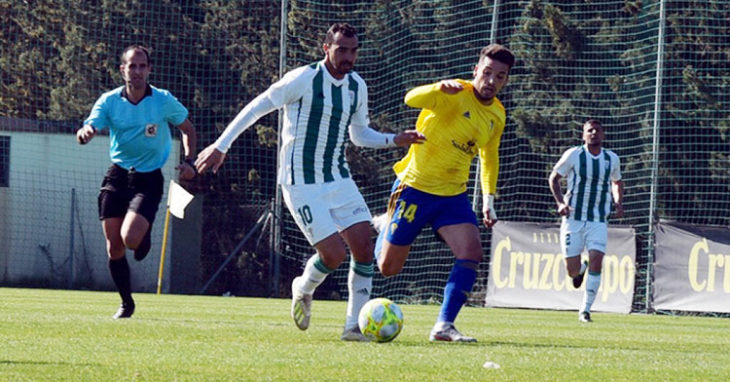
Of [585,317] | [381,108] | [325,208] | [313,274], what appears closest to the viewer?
[325,208]

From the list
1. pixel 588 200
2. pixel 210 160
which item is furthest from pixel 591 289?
pixel 210 160

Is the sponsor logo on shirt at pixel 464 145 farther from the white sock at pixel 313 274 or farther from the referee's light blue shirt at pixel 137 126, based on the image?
the referee's light blue shirt at pixel 137 126

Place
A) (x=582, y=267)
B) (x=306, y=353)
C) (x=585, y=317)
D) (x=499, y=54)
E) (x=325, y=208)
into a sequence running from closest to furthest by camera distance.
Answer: (x=306, y=353)
(x=325, y=208)
(x=499, y=54)
(x=585, y=317)
(x=582, y=267)

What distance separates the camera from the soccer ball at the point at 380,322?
8.33 m

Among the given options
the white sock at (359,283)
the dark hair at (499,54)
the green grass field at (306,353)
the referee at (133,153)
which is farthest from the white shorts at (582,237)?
the white sock at (359,283)

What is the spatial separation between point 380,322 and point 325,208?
899mm

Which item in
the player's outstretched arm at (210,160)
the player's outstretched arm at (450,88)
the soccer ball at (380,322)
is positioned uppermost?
the player's outstretched arm at (450,88)

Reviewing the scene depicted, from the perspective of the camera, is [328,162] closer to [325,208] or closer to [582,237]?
[325,208]

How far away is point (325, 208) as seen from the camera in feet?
28.7

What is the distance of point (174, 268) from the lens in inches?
1088

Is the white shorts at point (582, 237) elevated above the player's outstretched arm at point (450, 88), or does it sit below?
below

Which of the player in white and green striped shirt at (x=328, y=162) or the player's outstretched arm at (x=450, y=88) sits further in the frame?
the player's outstretched arm at (x=450, y=88)

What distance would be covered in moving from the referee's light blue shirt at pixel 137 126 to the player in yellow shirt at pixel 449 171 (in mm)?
2147

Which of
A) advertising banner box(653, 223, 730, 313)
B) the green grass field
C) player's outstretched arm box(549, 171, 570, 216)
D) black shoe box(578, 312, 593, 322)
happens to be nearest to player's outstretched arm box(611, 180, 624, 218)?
player's outstretched arm box(549, 171, 570, 216)
